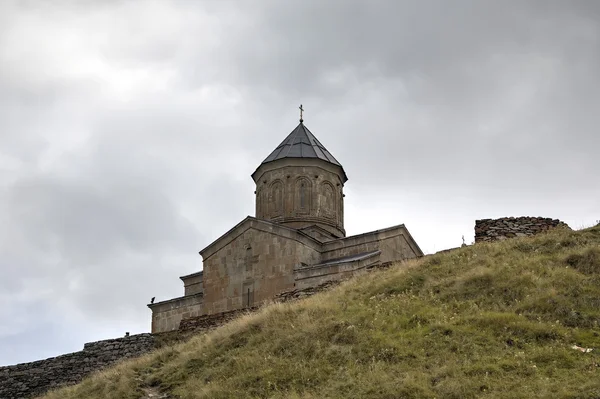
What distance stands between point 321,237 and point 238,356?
9.34 m

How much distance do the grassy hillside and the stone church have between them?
4.26 m

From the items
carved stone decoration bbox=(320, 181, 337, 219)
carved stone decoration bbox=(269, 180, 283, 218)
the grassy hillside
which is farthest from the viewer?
carved stone decoration bbox=(320, 181, 337, 219)

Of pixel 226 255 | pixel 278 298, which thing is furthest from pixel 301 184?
pixel 278 298

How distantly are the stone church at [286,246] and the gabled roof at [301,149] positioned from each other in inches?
1.3

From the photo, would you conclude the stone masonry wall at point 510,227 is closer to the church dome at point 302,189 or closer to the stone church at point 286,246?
the stone church at point 286,246

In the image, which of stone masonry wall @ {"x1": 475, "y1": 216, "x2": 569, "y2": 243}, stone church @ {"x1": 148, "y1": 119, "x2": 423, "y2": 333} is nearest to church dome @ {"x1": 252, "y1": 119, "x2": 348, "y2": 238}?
stone church @ {"x1": 148, "y1": 119, "x2": 423, "y2": 333}

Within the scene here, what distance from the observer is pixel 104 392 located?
532 inches

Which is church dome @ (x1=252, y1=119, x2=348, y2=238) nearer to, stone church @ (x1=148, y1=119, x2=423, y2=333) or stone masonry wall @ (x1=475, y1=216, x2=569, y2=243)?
stone church @ (x1=148, y1=119, x2=423, y2=333)

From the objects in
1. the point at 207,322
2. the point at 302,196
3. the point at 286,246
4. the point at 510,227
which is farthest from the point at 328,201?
the point at 207,322

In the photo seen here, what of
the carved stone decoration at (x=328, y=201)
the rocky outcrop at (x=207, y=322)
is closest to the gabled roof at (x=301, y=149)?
the carved stone decoration at (x=328, y=201)

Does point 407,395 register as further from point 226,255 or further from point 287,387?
point 226,255

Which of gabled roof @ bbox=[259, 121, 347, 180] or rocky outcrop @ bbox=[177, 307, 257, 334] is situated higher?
gabled roof @ bbox=[259, 121, 347, 180]

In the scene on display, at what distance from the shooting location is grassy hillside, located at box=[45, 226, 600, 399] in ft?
34.5

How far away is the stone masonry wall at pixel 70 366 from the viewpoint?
57.9 ft
